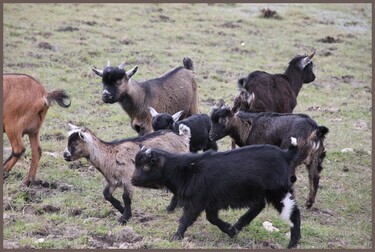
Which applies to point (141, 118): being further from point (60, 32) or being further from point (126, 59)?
point (60, 32)

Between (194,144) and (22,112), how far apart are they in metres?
2.50

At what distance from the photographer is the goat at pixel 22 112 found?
8.56 metres

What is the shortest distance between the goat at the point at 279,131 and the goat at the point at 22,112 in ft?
7.52

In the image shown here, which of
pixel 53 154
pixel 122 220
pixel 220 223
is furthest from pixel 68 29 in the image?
pixel 220 223

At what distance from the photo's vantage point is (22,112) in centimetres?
862

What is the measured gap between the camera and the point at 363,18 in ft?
72.6

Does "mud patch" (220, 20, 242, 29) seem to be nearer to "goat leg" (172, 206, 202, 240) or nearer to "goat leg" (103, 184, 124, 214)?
"goat leg" (103, 184, 124, 214)

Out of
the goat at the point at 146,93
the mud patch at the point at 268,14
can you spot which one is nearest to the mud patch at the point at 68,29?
the mud patch at the point at 268,14

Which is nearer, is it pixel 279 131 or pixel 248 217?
pixel 248 217

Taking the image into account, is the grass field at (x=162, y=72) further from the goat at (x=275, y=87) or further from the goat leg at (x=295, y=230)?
the goat at (x=275, y=87)

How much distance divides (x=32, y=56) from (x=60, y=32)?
210 cm

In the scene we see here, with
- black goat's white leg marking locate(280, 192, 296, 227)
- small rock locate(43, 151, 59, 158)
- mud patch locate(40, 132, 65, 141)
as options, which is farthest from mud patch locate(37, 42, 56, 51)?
black goat's white leg marking locate(280, 192, 296, 227)

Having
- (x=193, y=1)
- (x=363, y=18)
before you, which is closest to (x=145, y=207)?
(x=193, y=1)

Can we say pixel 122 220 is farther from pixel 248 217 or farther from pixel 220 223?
pixel 248 217
